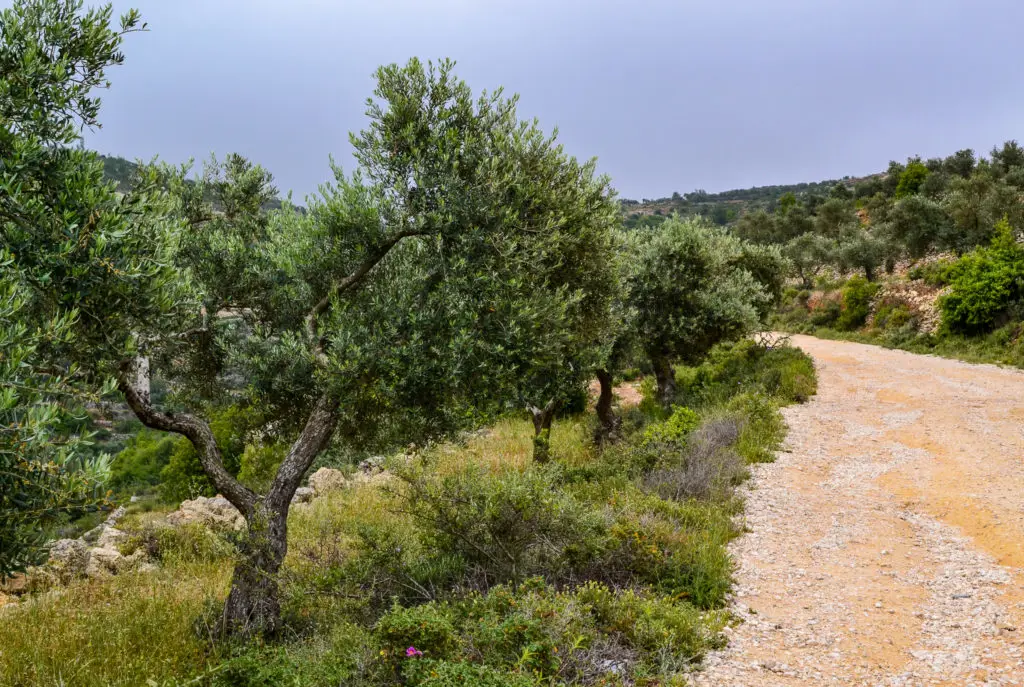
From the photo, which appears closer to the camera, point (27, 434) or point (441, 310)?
point (27, 434)

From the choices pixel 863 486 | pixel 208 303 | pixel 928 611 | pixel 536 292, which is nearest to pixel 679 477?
pixel 863 486

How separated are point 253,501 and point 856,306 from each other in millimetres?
38990

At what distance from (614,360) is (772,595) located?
41.0 feet

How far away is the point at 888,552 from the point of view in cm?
943

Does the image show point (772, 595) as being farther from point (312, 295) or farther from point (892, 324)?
point (892, 324)

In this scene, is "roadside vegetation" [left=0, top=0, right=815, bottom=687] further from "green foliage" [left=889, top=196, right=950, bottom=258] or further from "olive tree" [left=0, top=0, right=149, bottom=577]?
"green foliage" [left=889, top=196, right=950, bottom=258]

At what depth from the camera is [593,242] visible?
1034 cm

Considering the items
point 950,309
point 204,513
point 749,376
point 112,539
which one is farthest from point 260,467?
point 950,309

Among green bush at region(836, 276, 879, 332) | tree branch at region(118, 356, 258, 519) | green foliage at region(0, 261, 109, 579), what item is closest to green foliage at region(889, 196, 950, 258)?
green bush at region(836, 276, 879, 332)

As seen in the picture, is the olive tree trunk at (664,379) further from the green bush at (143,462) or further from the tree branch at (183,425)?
the green bush at (143,462)

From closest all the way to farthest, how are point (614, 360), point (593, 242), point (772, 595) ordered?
point (772, 595) → point (593, 242) → point (614, 360)

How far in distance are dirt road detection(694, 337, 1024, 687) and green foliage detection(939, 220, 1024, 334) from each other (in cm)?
907

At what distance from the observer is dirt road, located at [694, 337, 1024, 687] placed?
21.0 feet

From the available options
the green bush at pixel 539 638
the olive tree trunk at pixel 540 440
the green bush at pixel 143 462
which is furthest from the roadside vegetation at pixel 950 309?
the green bush at pixel 143 462
